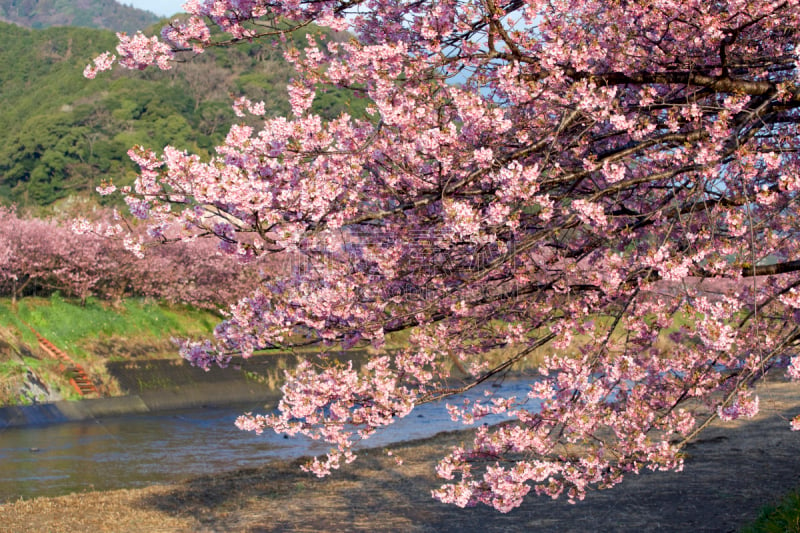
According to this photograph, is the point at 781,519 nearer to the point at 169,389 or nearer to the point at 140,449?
the point at 140,449

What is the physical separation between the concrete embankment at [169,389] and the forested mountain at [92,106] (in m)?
12.9

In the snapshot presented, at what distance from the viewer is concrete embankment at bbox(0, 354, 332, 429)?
818 inches

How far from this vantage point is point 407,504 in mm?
11172

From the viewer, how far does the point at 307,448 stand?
17.6 metres

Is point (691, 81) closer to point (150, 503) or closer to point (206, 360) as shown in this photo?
point (206, 360)

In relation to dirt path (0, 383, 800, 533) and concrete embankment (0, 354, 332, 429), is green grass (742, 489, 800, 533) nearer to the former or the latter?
dirt path (0, 383, 800, 533)

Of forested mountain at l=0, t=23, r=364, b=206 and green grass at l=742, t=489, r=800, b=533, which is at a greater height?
forested mountain at l=0, t=23, r=364, b=206

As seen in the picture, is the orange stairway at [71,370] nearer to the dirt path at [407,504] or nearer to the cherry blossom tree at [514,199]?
the dirt path at [407,504]

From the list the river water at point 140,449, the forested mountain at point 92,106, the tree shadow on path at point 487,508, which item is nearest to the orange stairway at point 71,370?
the river water at point 140,449

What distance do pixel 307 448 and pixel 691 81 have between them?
14312 mm

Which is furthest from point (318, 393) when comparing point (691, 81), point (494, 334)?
point (691, 81)

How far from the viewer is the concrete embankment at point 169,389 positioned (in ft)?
68.2

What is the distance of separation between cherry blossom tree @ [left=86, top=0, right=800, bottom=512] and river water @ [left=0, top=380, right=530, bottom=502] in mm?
9512

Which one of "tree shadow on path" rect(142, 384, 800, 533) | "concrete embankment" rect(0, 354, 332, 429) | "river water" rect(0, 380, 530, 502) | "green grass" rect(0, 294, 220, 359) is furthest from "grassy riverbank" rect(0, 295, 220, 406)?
"tree shadow on path" rect(142, 384, 800, 533)
